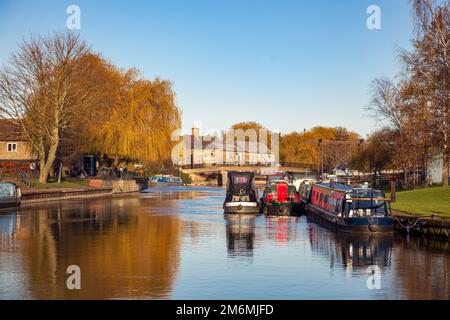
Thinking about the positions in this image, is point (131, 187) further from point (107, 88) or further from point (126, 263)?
point (126, 263)

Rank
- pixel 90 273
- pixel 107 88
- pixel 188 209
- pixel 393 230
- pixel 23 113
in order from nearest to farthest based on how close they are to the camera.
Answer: pixel 90 273 → pixel 393 230 → pixel 188 209 → pixel 23 113 → pixel 107 88

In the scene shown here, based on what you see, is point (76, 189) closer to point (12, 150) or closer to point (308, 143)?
point (12, 150)

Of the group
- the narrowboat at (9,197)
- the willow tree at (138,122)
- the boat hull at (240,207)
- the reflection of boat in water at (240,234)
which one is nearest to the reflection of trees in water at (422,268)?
the reflection of boat in water at (240,234)

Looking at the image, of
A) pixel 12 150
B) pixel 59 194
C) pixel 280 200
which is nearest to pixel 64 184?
pixel 59 194

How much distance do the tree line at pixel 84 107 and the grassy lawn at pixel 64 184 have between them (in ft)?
5.91

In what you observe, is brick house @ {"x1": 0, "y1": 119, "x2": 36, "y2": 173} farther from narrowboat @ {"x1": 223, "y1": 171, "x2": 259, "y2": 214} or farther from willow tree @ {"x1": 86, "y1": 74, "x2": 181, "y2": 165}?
narrowboat @ {"x1": 223, "y1": 171, "x2": 259, "y2": 214}

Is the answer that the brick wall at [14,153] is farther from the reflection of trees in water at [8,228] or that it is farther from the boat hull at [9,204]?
the reflection of trees in water at [8,228]

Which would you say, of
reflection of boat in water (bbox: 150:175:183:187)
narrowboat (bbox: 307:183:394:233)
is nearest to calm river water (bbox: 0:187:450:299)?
narrowboat (bbox: 307:183:394:233)

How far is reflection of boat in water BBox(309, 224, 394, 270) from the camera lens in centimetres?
3219

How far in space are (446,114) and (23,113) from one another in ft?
152

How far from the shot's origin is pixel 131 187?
341ft
